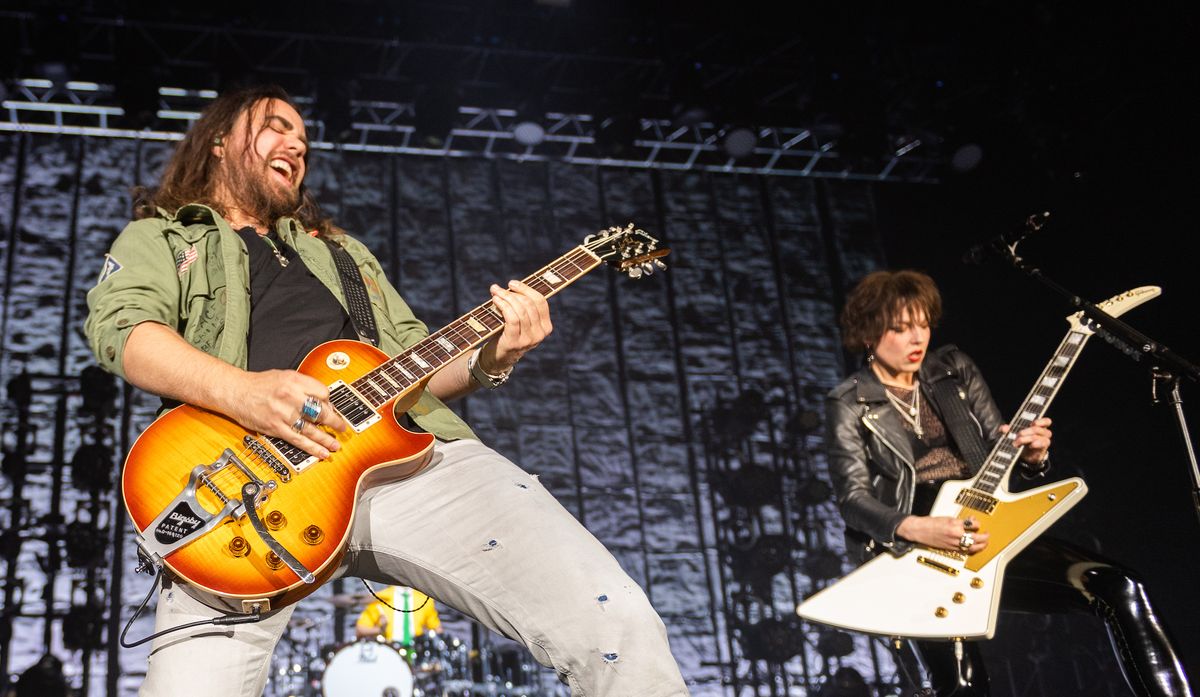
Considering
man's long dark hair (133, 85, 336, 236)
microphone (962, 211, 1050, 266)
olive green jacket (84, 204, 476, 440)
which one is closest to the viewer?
olive green jacket (84, 204, 476, 440)

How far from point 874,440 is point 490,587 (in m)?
2.79

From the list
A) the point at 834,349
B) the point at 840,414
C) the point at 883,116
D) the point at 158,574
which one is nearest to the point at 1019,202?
the point at 883,116

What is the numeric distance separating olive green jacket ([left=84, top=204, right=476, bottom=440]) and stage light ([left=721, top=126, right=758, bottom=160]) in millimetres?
7062

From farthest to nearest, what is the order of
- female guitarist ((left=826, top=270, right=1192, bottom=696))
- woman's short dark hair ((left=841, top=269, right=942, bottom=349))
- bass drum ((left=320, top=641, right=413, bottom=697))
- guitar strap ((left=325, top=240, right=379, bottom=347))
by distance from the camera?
1. bass drum ((left=320, top=641, right=413, bottom=697))
2. woman's short dark hair ((left=841, top=269, right=942, bottom=349))
3. female guitarist ((left=826, top=270, right=1192, bottom=696))
4. guitar strap ((left=325, top=240, right=379, bottom=347))

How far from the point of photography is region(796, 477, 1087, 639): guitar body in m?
3.67

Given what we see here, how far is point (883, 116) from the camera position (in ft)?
28.8

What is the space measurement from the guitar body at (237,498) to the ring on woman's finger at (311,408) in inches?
4.1

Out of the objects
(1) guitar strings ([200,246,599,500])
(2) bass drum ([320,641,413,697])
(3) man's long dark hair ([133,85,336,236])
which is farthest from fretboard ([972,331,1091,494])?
(2) bass drum ([320,641,413,697])

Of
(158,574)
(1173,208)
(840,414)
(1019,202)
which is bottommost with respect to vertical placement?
(158,574)

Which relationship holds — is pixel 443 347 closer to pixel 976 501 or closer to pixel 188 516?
pixel 188 516

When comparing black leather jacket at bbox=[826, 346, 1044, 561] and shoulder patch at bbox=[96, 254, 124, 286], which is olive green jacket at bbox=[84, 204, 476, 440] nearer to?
shoulder patch at bbox=[96, 254, 124, 286]

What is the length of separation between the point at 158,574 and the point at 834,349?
840 cm

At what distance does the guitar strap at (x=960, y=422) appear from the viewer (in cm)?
419

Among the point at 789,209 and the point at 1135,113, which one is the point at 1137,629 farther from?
the point at 789,209
